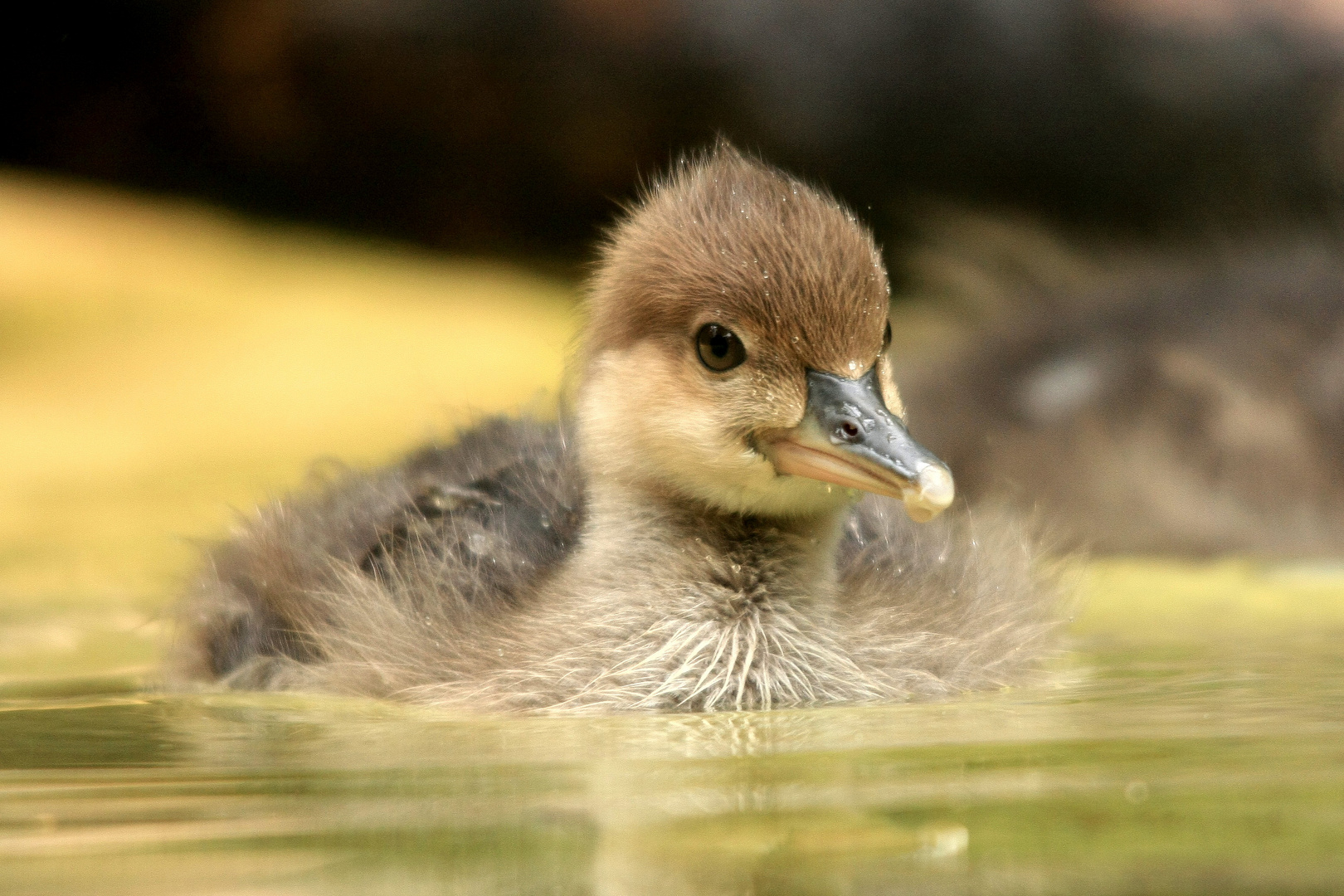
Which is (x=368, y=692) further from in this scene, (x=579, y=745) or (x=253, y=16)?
(x=253, y=16)

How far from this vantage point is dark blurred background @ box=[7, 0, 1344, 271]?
6.30 meters

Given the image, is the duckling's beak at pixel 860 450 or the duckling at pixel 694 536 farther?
the duckling at pixel 694 536

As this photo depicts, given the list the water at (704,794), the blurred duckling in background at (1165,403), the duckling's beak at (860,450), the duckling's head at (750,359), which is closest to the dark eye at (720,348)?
the duckling's head at (750,359)

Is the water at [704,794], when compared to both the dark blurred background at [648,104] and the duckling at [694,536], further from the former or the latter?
the dark blurred background at [648,104]

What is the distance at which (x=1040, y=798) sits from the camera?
1.60 meters

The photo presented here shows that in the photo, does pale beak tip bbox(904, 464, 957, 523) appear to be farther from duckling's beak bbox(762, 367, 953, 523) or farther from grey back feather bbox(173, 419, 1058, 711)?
grey back feather bbox(173, 419, 1058, 711)

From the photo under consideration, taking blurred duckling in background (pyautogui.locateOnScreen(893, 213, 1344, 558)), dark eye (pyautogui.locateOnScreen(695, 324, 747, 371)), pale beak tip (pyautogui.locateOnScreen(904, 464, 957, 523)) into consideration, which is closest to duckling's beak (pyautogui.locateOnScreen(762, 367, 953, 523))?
pale beak tip (pyautogui.locateOnScreen(904, 464, 957, 523))

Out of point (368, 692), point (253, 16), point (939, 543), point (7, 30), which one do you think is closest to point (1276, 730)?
point (939, 543)

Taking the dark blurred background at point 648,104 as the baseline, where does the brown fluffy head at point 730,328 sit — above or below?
below

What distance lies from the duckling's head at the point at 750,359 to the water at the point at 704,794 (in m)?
0.33

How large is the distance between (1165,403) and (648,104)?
8.66 feet

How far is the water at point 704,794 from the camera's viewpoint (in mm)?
1342

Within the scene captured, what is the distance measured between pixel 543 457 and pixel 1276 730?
1.33 metres

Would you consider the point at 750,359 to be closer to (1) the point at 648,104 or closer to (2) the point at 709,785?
(2) the point at 709,785
